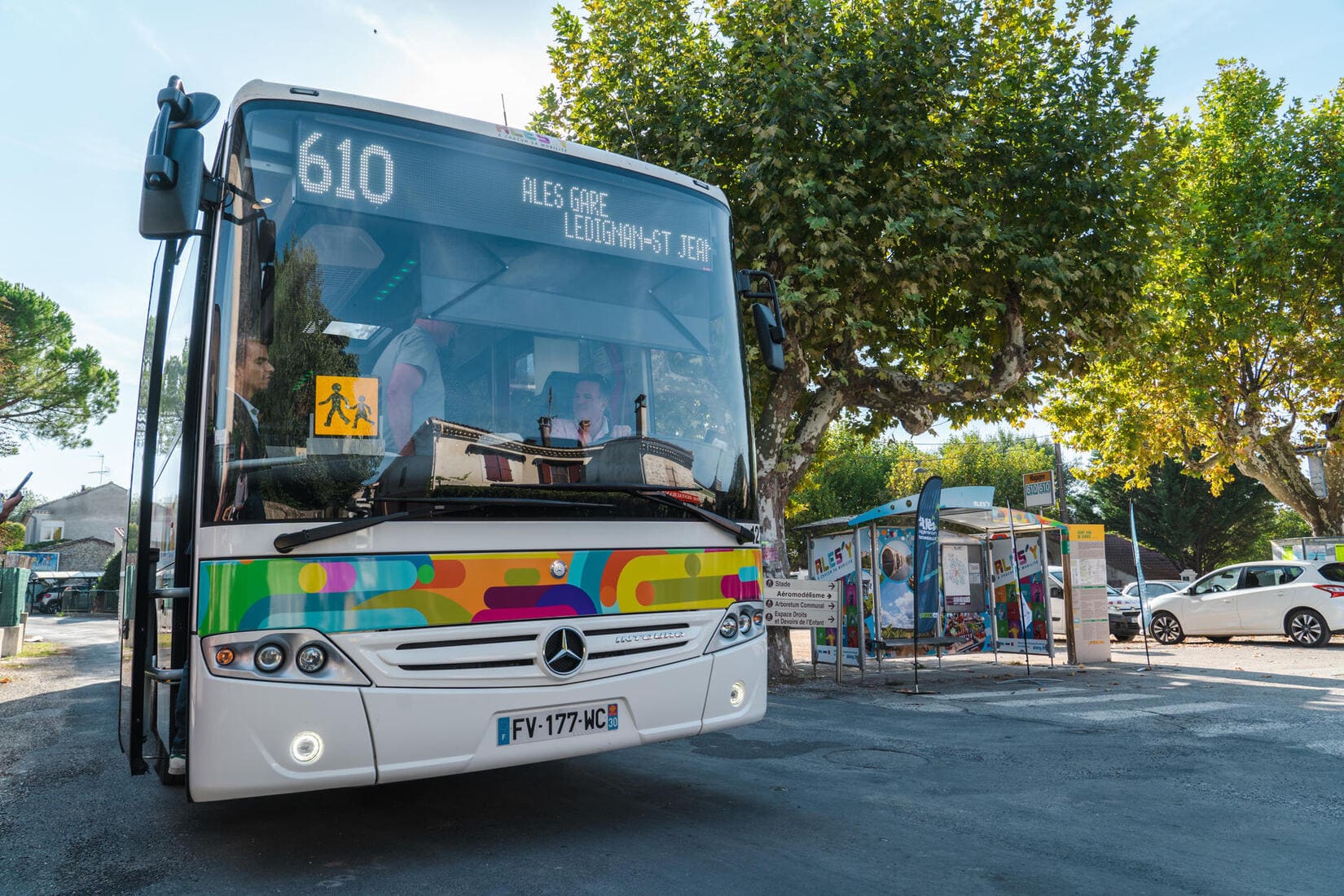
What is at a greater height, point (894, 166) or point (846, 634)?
point (894, 166)

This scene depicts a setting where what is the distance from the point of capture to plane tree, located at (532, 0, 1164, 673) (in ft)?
40.8

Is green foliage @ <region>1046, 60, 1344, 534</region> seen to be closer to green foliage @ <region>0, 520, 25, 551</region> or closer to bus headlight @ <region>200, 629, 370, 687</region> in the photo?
bus headlight @ <region>200, 629, 370, 687</region>

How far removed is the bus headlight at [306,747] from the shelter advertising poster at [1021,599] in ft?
43.7

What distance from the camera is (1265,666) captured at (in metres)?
15.4

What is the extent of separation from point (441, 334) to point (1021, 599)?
1355cm

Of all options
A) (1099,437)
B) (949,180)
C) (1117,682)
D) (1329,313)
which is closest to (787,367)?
(949,180)

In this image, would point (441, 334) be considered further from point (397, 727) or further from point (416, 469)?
point (397, 727)

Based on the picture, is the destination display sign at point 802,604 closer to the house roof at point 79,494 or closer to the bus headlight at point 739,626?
the bus headlight at point 739,626

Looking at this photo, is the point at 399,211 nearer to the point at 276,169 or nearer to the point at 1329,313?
the point at 276,169

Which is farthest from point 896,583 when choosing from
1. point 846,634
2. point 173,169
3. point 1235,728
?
point 173,169

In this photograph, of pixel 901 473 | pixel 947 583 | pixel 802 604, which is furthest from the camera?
pixel 901 473

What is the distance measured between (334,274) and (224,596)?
57.7 inches

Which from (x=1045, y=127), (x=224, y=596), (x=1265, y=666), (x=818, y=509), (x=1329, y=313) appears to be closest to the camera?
(x=224, y=596)

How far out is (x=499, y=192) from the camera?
5133 mm
